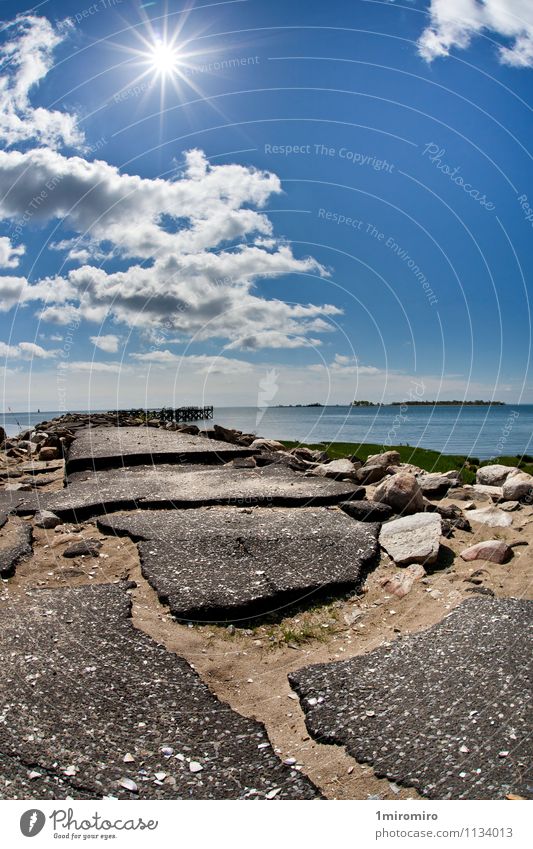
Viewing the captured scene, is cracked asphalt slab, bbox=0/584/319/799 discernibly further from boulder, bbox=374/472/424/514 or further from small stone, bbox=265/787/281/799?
boulder, bbox=374/472/424/514

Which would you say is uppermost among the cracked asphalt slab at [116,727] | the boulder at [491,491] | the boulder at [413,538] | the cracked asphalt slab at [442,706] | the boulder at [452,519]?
the boulder at [491,491]

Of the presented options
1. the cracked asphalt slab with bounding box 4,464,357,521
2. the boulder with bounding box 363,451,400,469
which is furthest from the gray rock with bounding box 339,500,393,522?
the boulder with bounding box 363,451,400,469

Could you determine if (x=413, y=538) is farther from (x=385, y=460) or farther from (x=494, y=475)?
(x=385, y=460)

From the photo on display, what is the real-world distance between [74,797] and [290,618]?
2.27 m

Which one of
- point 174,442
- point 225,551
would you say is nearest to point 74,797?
point 225,551

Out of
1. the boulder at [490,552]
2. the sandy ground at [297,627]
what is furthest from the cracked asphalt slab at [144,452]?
the boulder at [490,552]

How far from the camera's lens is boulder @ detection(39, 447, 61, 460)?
1306 cm

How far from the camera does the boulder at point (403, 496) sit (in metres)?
6.72

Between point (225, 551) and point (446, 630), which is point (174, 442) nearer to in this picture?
point (225, 551)

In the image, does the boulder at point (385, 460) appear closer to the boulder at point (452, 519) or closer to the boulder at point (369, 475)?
the boulder at point (369, 475)

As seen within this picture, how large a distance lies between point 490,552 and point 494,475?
416 cm

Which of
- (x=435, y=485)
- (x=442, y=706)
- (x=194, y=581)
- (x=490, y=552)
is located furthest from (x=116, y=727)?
(x=435, y=485)

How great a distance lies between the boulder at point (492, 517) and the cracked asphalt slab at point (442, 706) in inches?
99.1

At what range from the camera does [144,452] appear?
10797mm
